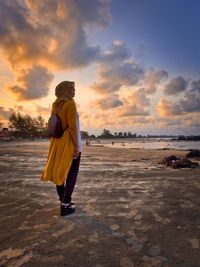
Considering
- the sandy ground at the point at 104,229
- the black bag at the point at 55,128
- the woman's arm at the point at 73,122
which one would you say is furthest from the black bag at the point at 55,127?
the sandy ground at the point at 104,229

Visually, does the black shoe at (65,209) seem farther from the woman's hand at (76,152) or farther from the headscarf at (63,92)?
the headscarf at (63,92)

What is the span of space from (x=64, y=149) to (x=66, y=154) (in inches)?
3.2

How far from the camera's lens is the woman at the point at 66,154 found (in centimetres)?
→ 388

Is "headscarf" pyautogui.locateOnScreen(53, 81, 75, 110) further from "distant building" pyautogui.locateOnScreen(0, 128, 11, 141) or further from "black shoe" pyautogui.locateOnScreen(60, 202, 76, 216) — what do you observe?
"distant building" pyautogui.locateOnScreen(0, 128, 11, 141)

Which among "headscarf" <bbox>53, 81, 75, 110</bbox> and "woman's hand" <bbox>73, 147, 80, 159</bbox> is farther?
"headscarf" <bbox>53, 81, 75, 110</bbox>

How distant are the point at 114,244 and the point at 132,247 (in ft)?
0.66

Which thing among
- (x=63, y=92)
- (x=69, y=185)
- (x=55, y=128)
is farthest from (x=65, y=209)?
(x=63, y=92)

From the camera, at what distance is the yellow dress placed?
387 cm

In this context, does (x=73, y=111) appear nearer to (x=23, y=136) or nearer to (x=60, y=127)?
(x=60, y=127)

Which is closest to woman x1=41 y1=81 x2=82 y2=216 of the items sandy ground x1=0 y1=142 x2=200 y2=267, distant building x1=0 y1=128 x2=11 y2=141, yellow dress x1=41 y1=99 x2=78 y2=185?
yellow dress x1=41 y1=99 x2=78 y2=185

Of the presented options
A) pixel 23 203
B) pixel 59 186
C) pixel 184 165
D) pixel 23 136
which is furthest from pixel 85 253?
pixel 23 136

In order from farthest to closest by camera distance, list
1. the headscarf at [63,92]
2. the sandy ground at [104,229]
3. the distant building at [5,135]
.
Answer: the distant building at [5,135]
the headscarf at [63,92]
the sandy ground at [104,229]

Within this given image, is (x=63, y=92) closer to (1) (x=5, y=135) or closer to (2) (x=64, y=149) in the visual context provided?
(2) (x=64, y=149)

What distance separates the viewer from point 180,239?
9.73 ft
